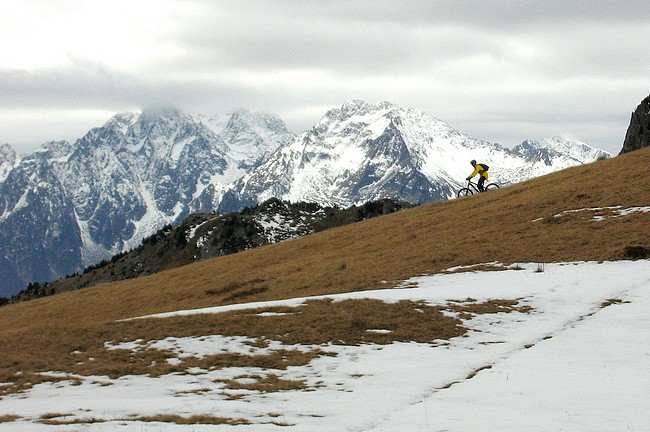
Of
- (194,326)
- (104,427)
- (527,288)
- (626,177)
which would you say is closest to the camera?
(104,427)

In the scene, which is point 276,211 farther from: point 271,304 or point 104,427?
point 104,427

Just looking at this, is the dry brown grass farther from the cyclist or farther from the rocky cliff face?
the rocky cliff face

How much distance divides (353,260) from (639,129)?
51744 mm

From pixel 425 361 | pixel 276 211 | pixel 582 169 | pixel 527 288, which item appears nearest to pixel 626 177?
pixel 582 169

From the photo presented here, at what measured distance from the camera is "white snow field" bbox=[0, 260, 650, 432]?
37.0 ft

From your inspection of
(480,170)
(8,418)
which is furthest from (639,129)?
(8,418)

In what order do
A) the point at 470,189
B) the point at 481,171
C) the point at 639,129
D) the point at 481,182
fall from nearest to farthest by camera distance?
the point at 481,171
the point at 481,182
the point at 470,189
the point at 639,129

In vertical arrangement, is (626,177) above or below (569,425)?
above

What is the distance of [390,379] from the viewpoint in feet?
47.7

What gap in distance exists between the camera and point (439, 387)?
13.7 metres

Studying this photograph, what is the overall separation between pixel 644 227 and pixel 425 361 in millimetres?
20504

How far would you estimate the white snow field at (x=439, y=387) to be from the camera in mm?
11273

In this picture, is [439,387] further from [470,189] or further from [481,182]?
[470,189]

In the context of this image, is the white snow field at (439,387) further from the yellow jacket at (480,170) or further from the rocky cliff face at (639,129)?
the rocky cliff face at (639,129)
